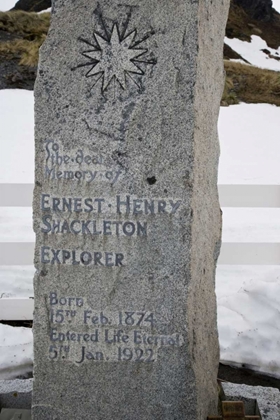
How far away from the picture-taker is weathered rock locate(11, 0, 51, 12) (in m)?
19.1

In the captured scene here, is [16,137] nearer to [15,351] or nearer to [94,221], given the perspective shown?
[15,351]

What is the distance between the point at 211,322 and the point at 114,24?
1.46 meters

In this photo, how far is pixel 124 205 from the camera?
2.34m

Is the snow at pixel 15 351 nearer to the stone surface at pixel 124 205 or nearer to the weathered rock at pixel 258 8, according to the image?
the stone surface at pixel 124 205

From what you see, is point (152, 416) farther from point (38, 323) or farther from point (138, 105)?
point (138, 105)

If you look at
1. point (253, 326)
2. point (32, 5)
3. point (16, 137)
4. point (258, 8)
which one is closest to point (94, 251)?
point (253, 326)

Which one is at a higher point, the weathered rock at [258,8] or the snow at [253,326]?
the weathered rock at [258,8]

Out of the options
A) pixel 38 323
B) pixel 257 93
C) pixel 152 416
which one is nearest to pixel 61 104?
pixel 38 323

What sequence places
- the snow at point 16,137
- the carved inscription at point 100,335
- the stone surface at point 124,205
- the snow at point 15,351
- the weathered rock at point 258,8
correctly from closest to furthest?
the stone surface at point 124,205, the carved inscription at point 100,335, the snow at point 15,351, the snow at point 16,137, the weathered rock at point 258,8

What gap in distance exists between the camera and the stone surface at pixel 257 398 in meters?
2.77

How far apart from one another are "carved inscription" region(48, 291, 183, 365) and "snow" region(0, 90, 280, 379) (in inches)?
45.6

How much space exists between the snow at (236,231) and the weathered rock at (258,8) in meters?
11.6

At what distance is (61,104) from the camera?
2.32 meters

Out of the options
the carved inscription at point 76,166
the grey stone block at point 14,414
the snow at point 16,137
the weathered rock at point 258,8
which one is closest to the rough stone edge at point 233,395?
the grey stone block at point 14,414
